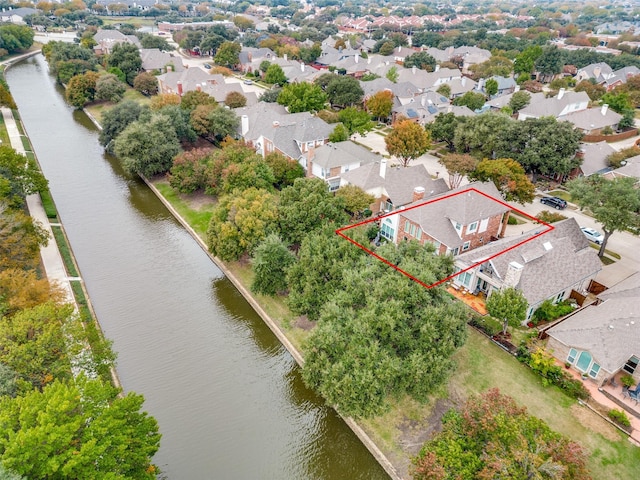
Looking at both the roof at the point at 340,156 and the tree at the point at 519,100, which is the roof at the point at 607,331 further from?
the tree at the point at 519,100

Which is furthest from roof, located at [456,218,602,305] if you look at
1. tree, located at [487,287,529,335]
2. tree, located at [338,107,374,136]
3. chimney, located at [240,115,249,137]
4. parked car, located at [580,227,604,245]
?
chimney, located at [240,115,249,137]

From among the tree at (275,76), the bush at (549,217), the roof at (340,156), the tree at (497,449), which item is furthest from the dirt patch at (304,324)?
the tree at (275,76)

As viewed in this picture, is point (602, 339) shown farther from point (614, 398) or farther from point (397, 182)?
point (397, 182)

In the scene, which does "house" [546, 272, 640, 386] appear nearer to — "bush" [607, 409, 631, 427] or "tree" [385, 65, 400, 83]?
"bush" [607, 409, 631, 427]

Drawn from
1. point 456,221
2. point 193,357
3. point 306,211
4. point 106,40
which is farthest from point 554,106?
point 106,40

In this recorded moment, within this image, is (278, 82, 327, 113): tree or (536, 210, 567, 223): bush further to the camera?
(278, 82, 327, 113): tree
